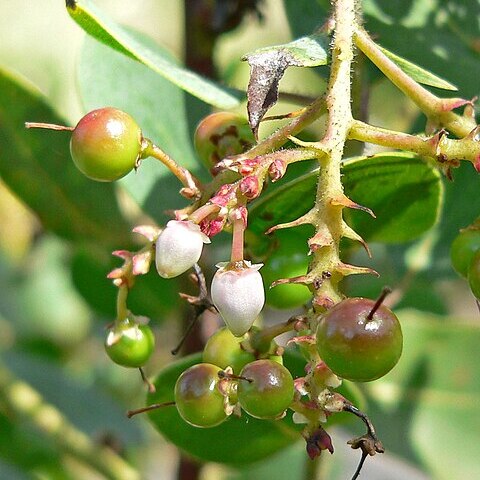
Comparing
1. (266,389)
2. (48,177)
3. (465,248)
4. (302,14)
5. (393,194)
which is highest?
(302,14)

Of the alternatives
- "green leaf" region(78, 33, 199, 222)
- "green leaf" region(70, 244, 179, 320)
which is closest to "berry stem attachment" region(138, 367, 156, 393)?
"green leaf" region(78, 33, 199, 222)

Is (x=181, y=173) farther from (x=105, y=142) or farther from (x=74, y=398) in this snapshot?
(x=74, y=398)

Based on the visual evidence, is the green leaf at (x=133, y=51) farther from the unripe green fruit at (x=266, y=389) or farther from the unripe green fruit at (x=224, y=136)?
the unripe green fruit at (x=266, y=389)

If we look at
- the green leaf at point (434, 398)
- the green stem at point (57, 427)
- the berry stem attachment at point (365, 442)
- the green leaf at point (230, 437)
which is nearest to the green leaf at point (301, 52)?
the berry stem attachment at point (365, 442)

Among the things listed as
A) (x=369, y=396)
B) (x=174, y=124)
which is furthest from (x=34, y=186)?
(x=369, y=396)

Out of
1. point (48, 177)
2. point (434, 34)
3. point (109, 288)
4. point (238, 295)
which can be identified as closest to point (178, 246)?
point (238, 295)

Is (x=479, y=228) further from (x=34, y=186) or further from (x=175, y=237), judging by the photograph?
(x=34, y=186)

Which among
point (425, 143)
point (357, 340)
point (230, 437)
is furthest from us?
point (230, 437)
